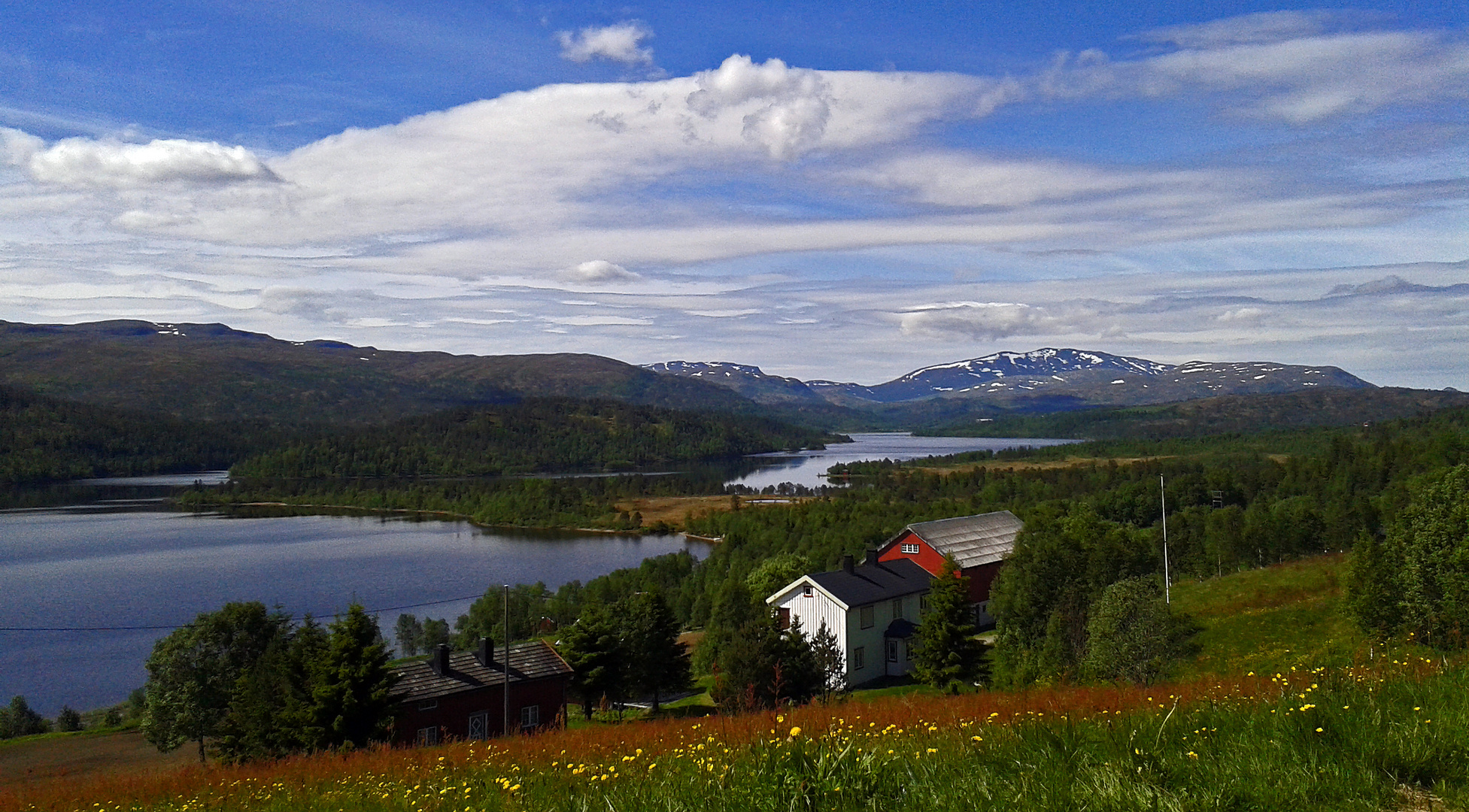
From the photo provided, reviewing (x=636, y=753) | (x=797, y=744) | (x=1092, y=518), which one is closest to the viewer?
(x=797, y=744)

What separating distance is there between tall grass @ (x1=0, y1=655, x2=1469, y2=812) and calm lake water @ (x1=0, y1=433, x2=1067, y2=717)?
40.8 m

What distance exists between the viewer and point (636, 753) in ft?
19.0

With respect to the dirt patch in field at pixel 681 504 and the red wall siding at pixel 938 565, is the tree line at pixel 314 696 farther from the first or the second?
the dirt patch in field at pixel 681 504

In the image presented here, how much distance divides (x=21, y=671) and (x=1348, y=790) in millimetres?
52893

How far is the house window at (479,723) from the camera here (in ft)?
80.0

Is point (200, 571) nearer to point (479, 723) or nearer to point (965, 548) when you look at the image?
point (479, 723)

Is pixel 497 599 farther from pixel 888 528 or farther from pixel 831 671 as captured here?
pixel 888 528

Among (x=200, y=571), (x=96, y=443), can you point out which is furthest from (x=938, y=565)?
(x=96, y=443)

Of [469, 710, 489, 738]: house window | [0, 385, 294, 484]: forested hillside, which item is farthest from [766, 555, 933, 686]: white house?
[0, 385, 294, 484]: forested hillside

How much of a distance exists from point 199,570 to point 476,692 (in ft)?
174

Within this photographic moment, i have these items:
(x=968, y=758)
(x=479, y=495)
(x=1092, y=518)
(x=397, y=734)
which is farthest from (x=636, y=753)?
(x=479, y=495)

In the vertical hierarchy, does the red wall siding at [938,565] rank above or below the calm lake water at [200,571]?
above

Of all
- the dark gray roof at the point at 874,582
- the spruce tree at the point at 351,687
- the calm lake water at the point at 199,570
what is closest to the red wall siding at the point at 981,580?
the dark gray roof at the point at 874,582

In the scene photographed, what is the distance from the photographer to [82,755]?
28.5m
